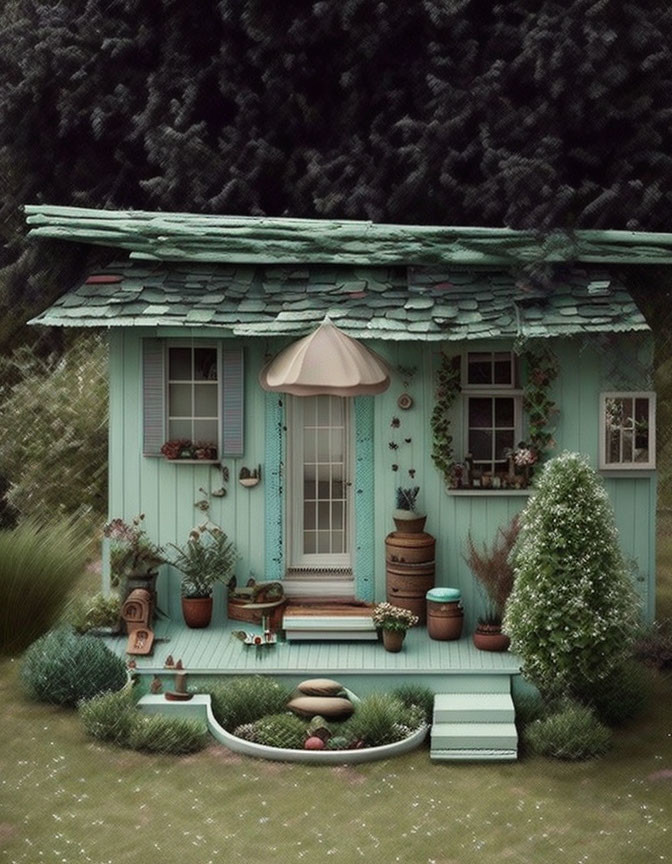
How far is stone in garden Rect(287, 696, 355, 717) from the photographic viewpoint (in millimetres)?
12250

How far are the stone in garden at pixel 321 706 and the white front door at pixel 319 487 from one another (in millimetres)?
2292

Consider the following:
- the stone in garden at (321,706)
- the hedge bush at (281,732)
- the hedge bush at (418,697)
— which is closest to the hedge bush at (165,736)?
the hedge bush at (281,732)

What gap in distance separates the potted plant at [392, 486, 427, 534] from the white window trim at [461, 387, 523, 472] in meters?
0.73

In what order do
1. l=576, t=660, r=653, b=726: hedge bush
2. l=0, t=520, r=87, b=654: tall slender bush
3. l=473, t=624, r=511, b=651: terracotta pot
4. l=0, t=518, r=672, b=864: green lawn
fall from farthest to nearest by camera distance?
l=0, t=520, r=87, b=654: tall slender bush → l=473, t=624, r=511, b=651: terracotta pot → l=576, t=660, r=653, b=726: hedge bush → l=0, t=518, r=672, b=864: green lawn

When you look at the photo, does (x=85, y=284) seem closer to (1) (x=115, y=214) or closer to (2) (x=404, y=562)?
(1) (x=115, y=214)

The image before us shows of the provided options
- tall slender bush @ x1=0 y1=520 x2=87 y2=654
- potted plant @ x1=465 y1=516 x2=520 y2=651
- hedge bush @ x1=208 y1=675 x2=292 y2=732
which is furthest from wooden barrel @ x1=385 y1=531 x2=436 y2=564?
tall slender bush @ x1=0 y1=520 x2=87 y2=654

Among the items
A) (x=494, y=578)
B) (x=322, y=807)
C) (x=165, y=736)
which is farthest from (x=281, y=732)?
(x=494, y=578)

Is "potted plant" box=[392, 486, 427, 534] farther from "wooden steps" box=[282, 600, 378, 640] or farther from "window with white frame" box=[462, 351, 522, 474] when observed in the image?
"wooden steps" box=[282, 600, 378, 640]

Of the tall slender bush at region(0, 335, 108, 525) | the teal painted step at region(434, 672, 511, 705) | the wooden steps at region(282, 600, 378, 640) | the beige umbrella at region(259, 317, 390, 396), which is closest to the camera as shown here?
the teal painted step at region(434, 672, 511, 705)

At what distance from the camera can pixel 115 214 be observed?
50.6ft

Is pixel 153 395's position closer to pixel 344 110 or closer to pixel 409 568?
pixel 409 568

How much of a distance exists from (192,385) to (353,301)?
5.93 feet

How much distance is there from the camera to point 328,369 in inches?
521

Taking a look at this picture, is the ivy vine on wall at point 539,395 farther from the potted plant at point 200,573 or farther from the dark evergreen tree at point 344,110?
the dark evergreen tree at point 344,110
